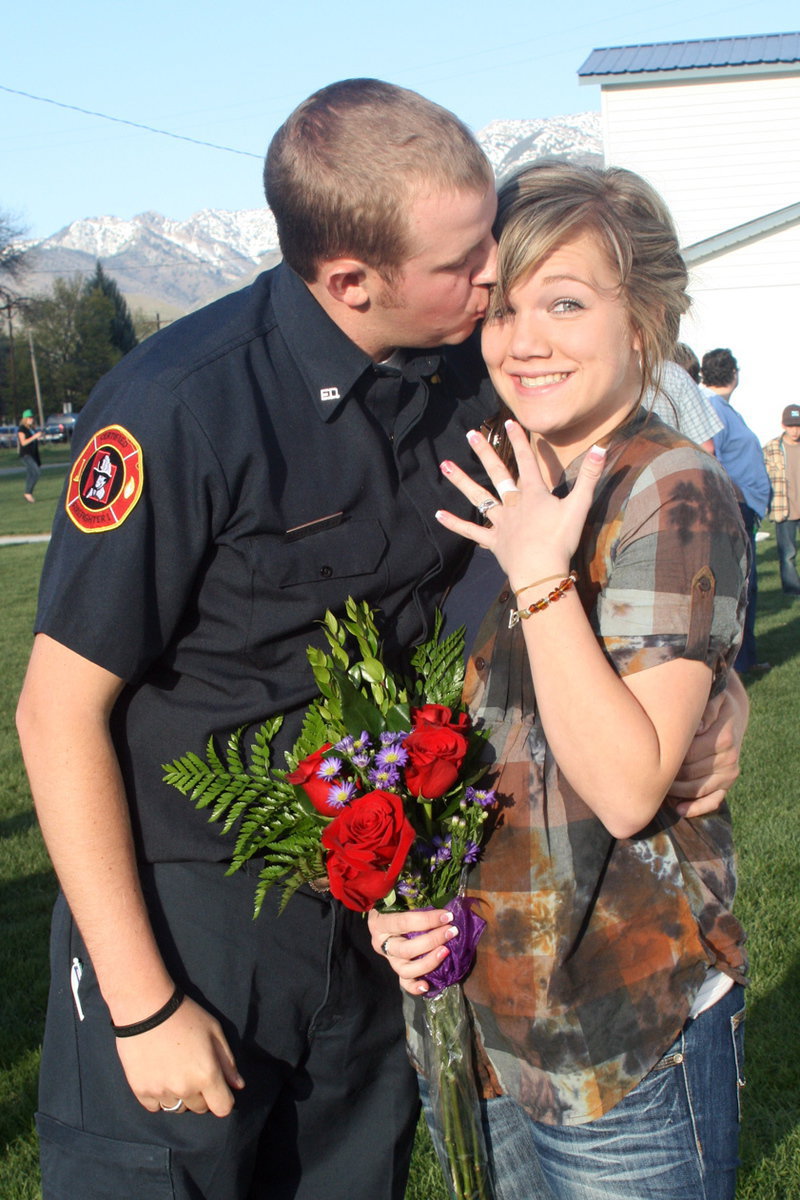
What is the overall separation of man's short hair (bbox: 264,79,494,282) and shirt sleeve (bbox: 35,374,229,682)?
0.44 m

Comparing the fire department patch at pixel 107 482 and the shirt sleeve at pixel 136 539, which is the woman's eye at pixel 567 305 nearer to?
the shirt sleeve at pixel 136 539

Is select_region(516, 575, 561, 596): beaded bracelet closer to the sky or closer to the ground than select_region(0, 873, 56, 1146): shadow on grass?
closer to the sky

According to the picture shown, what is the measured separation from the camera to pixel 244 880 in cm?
205

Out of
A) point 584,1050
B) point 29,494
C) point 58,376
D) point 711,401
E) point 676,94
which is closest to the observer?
point 584,1050

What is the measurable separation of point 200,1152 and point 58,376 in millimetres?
88271

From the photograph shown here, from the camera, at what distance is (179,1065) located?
6.10 ft

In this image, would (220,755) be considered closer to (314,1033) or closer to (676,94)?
(314,1033)

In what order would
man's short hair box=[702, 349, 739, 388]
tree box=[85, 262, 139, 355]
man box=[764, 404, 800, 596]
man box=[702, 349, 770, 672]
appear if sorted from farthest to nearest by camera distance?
1. tree box=[85, 262, 139, 355]
2. man box=[764, 404, 800, 596]
3. man's short hair box=[702, 349, 739, 388]
4. man box=[702, 349, 770, 672]

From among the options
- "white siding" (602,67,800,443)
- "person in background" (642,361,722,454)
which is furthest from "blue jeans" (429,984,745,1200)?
"white siding" (602,67,800,443)

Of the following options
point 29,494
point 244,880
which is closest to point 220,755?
point 244,880

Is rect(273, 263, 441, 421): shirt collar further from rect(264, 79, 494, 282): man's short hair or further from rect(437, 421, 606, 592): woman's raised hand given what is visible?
rect(437, 421, 606, 592): woman's raised hand

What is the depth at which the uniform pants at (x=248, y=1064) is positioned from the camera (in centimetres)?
195

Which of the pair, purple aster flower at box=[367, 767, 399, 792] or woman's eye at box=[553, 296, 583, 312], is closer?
purple aster flower at box=[367, 767, 399, 792]

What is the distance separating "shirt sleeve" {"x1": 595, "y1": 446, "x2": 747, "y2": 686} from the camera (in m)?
1.71
